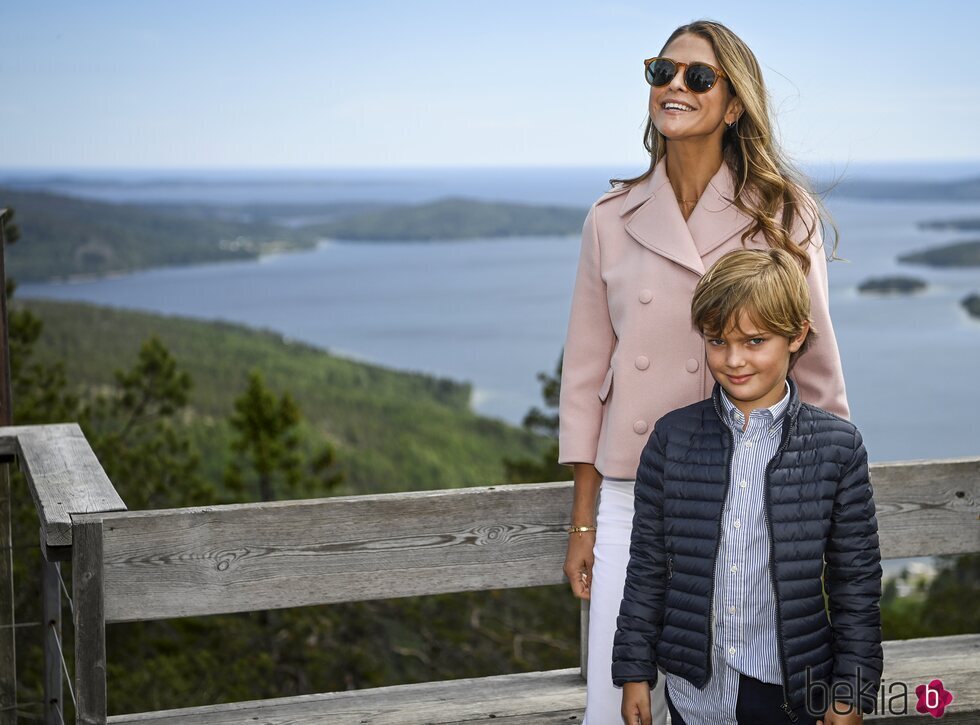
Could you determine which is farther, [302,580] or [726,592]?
[302,580]

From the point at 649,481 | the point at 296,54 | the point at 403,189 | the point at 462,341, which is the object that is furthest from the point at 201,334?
the point at 649,481

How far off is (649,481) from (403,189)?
88545 mm

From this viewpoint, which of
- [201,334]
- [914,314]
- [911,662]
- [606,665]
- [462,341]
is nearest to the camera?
[606,665]

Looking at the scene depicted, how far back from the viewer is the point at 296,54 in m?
70.2

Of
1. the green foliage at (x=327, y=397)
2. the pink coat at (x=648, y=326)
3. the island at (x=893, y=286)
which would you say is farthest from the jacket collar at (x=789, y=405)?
the island at (x=893, y=286)

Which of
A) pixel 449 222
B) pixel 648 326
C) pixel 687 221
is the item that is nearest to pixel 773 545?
pixel 648 326

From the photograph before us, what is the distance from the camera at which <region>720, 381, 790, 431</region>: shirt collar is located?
169 cm

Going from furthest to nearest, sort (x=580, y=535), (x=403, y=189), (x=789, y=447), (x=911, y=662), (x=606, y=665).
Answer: (x=403, y=189)
(x=911, y=662)
(x=580, y=535)
(x=606, y=665)
(x=789, y=447)

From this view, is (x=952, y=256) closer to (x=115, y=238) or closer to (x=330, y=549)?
(x=115, y=238)

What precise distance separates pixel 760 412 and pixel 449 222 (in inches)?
2763

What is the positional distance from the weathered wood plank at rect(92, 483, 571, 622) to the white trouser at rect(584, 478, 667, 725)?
0.30m

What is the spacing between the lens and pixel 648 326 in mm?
1890

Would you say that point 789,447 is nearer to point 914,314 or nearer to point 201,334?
point 201,334

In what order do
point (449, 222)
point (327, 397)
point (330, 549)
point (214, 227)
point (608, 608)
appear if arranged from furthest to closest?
1. point (449, 222)
2. point (214, 227)
3. point (327, 397)
4. point (330, 549)
5. point (608, 608)
